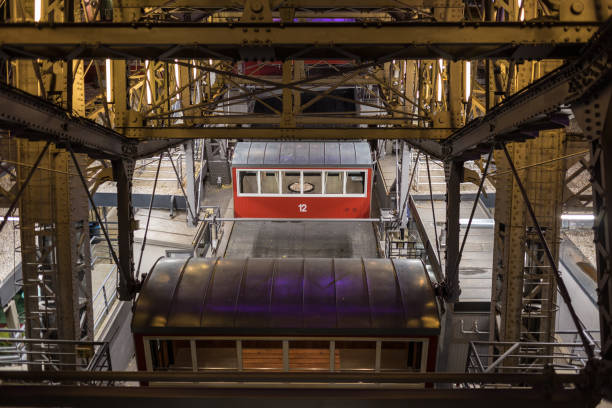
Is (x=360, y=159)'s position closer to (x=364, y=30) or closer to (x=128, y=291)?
(x=128, y=291)

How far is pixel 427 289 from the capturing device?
10156mm

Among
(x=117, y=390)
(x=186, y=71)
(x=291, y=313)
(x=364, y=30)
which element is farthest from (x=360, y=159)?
(x=117, y=390)

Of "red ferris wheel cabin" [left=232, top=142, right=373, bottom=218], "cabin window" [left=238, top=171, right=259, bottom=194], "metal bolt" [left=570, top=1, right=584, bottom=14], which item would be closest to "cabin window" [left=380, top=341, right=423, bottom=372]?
"metal bolt" [left=570, top=1, right=584, bottom=14]

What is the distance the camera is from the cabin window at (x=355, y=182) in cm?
1917

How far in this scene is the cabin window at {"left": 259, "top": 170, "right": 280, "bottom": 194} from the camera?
1945cm

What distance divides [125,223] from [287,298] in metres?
3.70

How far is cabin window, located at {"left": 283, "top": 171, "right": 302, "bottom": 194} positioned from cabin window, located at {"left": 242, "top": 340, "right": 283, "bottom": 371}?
985cm

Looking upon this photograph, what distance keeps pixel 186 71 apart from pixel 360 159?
24.8 feet

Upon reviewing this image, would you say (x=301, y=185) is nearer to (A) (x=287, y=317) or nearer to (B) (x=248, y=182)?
(B) (x=248, y=182)

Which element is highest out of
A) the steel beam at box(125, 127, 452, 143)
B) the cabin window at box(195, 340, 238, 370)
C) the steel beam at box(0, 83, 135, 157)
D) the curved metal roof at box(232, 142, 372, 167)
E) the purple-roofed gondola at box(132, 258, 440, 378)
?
the steel beam at box(0, 83, 135, 157)

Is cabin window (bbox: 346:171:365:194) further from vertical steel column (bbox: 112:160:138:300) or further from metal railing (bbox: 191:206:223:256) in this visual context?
vertical steel column (bbox: 112:160:138:300)

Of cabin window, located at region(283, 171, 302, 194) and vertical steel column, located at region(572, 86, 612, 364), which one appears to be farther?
Answer: cabin window, located at region(283, 171, 302, 194)

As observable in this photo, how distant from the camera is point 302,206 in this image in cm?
1939

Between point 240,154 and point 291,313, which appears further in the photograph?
point 240,154
